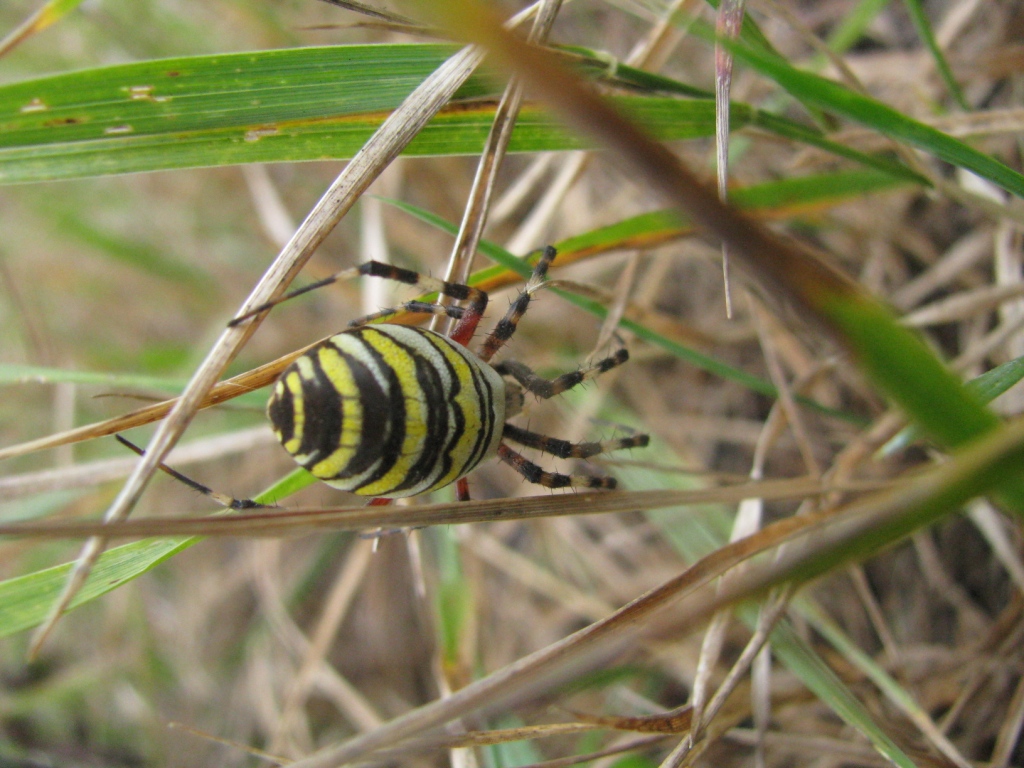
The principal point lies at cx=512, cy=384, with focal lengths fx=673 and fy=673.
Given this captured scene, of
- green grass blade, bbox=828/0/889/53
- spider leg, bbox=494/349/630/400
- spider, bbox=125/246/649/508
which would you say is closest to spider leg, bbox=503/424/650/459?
spider leg, bbox=494/349/630/400

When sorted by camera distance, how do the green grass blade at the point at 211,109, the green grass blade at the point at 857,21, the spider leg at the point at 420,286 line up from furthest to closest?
the green grass blade at the point at 857,21 → the spider leg at the point at 420,286 → the green grass blade at the point at 211,109

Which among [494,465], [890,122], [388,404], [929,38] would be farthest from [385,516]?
[494,465]

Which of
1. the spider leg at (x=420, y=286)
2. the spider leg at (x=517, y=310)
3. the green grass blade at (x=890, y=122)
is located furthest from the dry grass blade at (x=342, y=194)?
the green grass blade at (x=890, y=122)

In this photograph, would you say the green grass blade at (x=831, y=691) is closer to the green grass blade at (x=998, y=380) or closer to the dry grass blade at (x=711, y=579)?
the dry grass blade at (x=711, y=579)

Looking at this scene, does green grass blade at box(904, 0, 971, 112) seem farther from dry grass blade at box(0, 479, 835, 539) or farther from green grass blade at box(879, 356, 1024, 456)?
dry grass blade at box(0, 479, 835, 539)

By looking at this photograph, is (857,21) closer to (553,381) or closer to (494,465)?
(553,381)

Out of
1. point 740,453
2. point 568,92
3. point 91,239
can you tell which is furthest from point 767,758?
point 91,239
